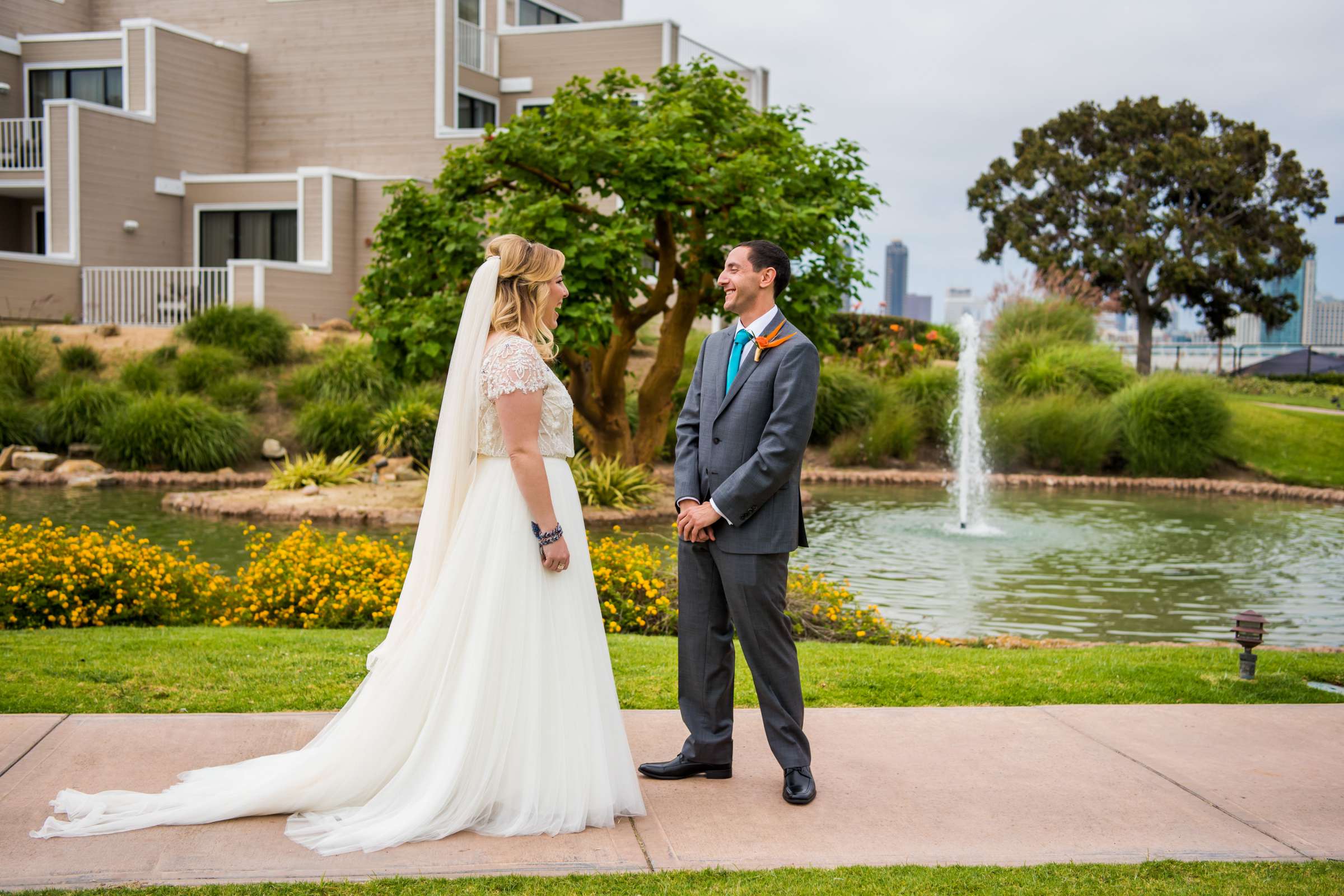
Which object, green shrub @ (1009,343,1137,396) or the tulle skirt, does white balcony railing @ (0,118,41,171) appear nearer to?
green shrub @ (1009,343,1137,396)

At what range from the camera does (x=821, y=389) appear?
69.2ft

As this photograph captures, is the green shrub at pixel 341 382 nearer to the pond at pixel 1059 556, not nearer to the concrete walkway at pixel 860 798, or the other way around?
the pond at pixel 1059 556

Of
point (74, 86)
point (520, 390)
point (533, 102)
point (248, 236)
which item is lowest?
point (520, 390)

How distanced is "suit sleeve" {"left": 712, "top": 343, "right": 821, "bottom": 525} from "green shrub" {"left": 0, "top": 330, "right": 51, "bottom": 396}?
18.7m

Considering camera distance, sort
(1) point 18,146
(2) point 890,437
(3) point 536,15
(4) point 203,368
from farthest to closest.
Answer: (3) point 536,15 < (1) point 18,146 < (2) point 890,437 < (4) point 203,368

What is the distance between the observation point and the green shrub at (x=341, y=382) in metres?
19.5

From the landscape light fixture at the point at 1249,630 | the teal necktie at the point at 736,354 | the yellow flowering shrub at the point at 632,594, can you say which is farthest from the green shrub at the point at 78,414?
the landscape light fixture at the point at 1249,630

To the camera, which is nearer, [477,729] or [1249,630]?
[477,729]

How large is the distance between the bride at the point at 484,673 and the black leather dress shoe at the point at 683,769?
0.43m

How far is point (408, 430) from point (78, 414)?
5.25m

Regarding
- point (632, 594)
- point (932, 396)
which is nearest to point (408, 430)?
point (932, 396)

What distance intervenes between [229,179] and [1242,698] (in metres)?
27.4

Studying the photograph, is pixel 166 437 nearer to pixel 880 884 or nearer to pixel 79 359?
pixel 79 359

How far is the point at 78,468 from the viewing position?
16.7m
